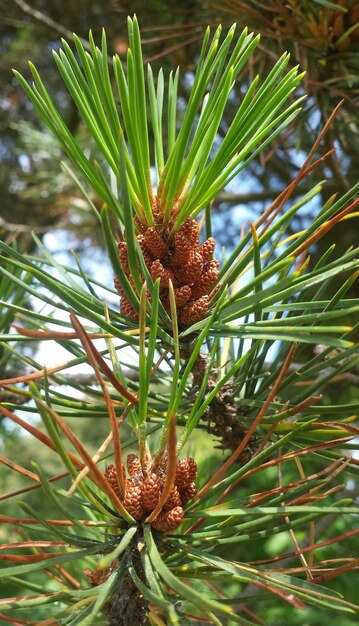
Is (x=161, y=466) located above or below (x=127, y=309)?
below

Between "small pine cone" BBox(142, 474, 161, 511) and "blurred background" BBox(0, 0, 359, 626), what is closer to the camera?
"small pine cone" BBox(142, 474, 161, 511)

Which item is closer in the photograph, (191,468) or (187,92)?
(191,468)

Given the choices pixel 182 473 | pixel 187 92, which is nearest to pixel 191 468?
pixel 182 473

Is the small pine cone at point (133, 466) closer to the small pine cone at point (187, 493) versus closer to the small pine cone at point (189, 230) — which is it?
the small pine cone at point (187, 493)

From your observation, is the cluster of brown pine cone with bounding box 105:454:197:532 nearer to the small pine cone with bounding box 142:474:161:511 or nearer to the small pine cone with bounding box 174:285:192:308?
the small pine cone with bounding box 142:474:161:511

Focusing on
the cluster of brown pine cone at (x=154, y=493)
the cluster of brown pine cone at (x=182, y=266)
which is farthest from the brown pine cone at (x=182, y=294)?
the cluster of brown pine cone at (x=154, y=493)

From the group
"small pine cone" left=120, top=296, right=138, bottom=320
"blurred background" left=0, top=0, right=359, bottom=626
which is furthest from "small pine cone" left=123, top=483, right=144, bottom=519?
"blurred background" left=0, top=0, right=359, bottom=626

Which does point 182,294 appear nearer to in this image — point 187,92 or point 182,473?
point 182,473
